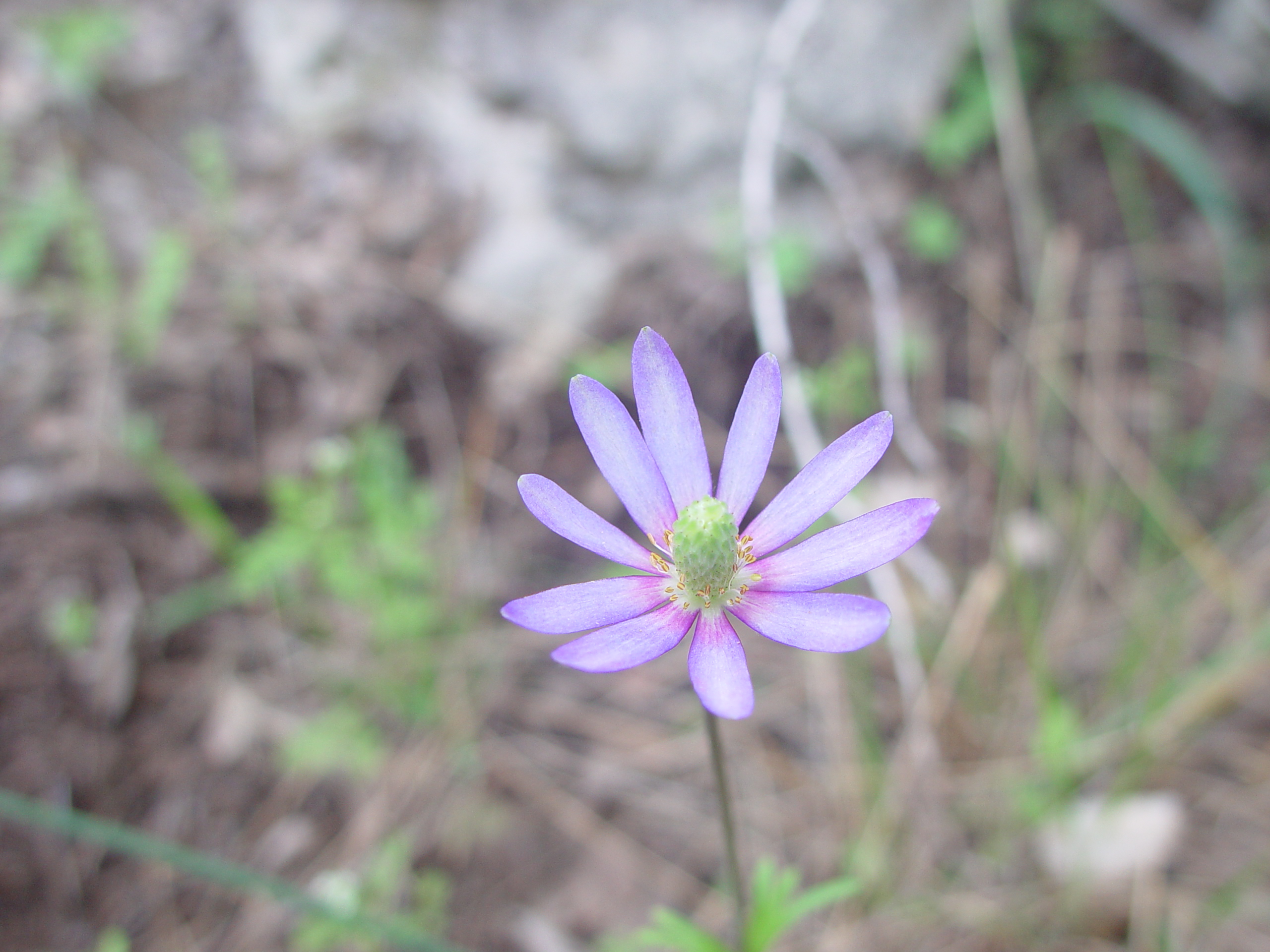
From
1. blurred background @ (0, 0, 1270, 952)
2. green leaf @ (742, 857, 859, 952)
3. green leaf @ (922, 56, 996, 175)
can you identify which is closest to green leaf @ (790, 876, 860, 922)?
green leaf @ (742, 857, 859, 952)

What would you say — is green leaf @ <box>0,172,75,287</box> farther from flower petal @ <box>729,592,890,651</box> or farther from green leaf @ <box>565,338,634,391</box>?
flower petal @ <box>729,592,890,651</box>

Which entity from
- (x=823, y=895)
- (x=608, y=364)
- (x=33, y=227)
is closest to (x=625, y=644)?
(x=823, y=895)

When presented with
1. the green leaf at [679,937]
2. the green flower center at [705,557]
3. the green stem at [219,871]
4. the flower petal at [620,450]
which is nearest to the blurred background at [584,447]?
the green stem at [219,871]

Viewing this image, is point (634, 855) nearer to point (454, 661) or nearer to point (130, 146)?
point (454, 661)

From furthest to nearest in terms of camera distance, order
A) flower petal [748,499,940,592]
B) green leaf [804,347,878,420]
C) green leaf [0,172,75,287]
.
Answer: green leaf [0,172,75,287]
green leaf [804,347,878,420]
flower petal [748,499,940,592]

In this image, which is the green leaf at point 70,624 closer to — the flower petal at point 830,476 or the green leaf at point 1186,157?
the flower petal at point 830,476

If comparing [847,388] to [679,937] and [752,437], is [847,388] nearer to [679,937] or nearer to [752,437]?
[752,437]
